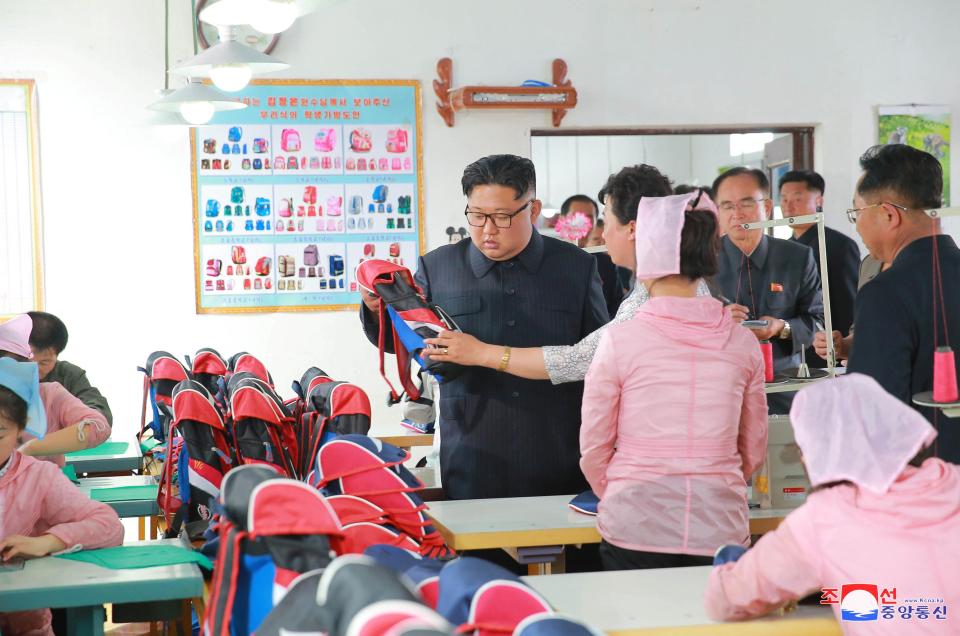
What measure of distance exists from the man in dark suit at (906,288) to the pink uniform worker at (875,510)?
32.3 inches

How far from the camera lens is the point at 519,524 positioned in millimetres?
2617

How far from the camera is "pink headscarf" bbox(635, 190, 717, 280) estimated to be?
2230 millimetres

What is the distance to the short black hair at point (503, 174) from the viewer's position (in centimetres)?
285

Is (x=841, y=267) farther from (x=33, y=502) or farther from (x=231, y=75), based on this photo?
(x=33, y=502)

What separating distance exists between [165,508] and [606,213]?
1618mm

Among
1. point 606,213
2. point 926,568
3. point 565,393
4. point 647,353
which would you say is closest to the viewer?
point 926,568

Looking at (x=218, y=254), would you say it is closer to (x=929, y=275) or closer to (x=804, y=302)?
(x=804, y=302)

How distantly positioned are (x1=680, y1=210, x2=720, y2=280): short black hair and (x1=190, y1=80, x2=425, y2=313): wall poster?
406cm

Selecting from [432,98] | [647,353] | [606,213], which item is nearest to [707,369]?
[647,353]

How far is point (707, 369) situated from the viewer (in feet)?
7.31

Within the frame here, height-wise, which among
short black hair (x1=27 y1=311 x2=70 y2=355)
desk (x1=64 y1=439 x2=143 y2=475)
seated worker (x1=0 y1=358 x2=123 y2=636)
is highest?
short black hair (x1=27 y1=311 x2=70 y2=355)

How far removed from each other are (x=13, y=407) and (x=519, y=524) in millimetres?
1294

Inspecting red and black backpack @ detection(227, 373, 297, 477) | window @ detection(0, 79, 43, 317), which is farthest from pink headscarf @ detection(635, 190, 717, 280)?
window @ detection(0, 79, 43, 317)

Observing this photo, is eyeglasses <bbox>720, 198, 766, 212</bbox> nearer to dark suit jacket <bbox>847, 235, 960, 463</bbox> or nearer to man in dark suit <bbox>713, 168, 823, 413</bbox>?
man in dark suit <bbox>713, 168, 823, 413</bbox>
